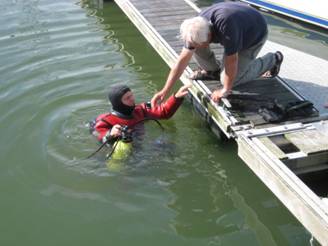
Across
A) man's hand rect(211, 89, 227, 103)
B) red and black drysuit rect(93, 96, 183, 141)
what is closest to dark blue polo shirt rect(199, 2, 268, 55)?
man's hand rect(211, 89, 227, 103)

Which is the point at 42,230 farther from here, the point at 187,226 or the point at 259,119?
the point at 259,119

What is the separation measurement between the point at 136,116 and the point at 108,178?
2.86ft

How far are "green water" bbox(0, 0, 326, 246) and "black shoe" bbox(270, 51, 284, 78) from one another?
112 cm

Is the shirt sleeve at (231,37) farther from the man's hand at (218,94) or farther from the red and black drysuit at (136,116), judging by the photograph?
the red and black drysuit at (136,116)

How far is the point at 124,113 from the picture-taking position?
20.7 ft

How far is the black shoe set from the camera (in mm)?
6793

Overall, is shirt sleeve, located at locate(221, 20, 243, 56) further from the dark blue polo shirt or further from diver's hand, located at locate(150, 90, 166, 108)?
diver's hand, located at locate(150, 90, 166, 108)

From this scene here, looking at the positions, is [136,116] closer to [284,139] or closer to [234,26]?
[234,26]

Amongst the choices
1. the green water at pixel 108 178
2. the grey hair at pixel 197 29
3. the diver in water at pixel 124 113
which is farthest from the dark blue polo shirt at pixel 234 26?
the green water at pixel 108 178

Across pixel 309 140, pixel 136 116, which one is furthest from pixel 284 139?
pixel 136 116

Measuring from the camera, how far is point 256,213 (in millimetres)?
5633

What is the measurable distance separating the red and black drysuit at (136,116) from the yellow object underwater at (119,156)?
0.89 feet

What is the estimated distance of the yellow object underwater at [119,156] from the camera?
612 cm

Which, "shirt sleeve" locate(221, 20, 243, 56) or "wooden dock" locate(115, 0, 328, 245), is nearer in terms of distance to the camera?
"wooden dock" locate(115, 0, 328, 245)
